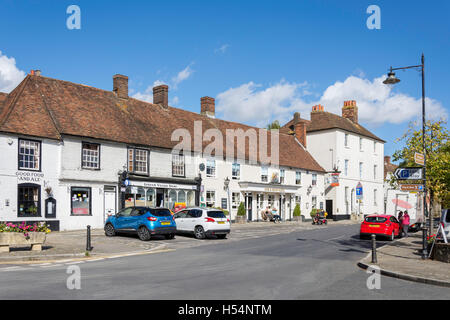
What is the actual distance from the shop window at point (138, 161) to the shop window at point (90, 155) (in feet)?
8.09

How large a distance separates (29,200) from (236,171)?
18.4m

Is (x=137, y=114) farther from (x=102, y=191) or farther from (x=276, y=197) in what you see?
(x=276, y=197)

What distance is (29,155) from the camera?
1016 inches

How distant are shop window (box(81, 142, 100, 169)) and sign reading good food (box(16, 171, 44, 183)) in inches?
111

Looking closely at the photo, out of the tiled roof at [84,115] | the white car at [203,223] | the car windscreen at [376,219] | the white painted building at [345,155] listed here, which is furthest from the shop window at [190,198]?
the white painted building at [345,155]

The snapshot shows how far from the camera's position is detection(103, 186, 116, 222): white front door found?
29.1 m

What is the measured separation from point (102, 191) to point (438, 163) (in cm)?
1956

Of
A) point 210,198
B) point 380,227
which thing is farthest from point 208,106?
point 380,227

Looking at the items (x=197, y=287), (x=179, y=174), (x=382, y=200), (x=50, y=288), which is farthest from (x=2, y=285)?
(x=382, y=200)

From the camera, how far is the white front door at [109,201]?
2912 cm

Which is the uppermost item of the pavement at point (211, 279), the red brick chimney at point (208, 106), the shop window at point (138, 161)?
the red brick chimney at point (208, 106)

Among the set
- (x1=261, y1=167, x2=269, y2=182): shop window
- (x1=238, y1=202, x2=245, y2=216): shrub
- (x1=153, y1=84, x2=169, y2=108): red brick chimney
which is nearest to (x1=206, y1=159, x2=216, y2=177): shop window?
(x1=238, y1=202, x2=245, y2=216): shrub

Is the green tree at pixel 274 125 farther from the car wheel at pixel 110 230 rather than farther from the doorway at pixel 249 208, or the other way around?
the car wheel at pixel 110 230

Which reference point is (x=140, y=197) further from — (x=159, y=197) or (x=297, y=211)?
(x=297, y=211)
